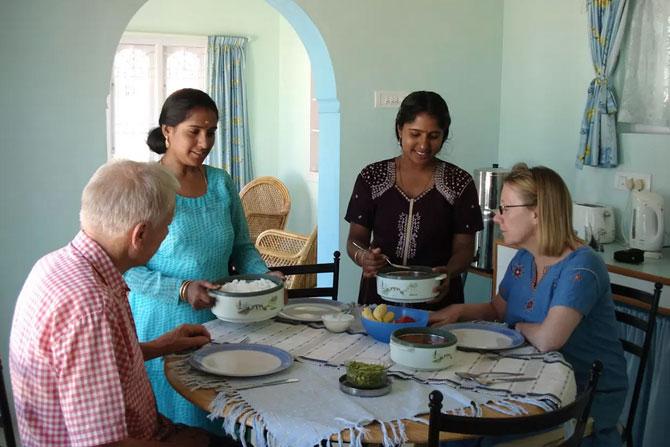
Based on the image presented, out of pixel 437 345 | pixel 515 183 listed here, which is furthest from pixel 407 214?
pixel 437 345

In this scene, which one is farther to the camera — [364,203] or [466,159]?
[466,159]

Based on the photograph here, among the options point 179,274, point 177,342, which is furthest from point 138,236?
point 179,274

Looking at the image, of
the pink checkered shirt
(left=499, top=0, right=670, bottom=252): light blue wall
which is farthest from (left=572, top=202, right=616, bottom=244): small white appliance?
the pink checkered shirt

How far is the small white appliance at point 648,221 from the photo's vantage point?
323 cm

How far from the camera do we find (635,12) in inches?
137

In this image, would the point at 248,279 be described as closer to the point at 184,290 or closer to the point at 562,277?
the point at 184,290

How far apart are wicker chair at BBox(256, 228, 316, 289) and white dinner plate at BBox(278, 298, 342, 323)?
6.85 ft

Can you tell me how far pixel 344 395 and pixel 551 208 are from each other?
0.80 meters

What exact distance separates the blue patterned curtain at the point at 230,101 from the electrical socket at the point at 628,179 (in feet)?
14.2

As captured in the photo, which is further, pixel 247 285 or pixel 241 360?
pixel 247 285

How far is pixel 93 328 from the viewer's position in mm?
1311

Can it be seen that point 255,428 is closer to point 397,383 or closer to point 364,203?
point 397,383

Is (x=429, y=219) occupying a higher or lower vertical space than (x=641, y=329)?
higher

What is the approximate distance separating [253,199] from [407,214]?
445 cm
